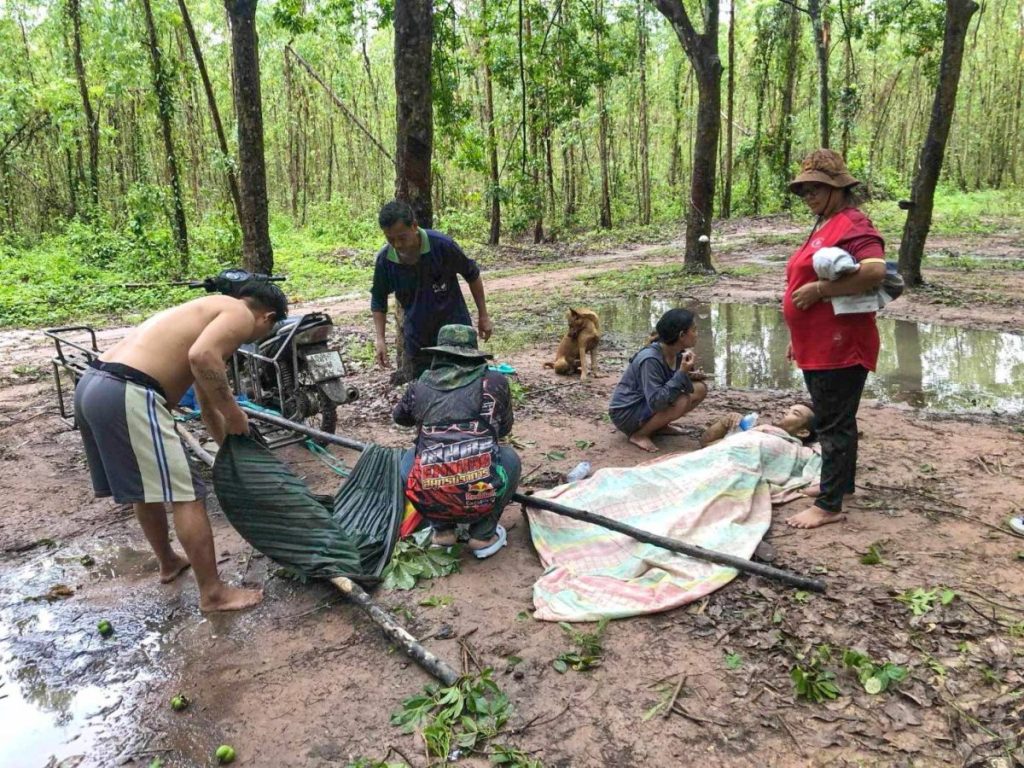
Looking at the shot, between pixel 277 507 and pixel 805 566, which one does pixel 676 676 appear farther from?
pixel 277 507

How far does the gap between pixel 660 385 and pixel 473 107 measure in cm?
1479

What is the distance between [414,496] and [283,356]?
7.68 ft

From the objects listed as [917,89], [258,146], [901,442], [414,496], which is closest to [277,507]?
[414,496]

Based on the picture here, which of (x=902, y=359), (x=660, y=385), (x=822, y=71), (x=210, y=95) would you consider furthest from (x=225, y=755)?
(x=822, y=71)

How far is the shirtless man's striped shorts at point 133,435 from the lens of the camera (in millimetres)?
2969

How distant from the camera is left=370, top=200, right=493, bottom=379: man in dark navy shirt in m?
4.81

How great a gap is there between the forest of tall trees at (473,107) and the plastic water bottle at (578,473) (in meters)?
2.89

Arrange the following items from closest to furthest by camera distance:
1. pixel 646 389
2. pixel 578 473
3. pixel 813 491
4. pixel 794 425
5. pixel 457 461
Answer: pixel 457 461 → pixel 813 491 → pixel 578 473 → pixel 794 425 → pixel 646 389

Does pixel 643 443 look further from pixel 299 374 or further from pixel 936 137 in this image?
pixel 936 137

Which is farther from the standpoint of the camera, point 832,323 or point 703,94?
→ point 703,94

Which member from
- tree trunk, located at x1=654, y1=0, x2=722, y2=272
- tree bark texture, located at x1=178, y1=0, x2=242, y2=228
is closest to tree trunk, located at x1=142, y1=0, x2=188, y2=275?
tree bark texture, located at x1=178, y1=0, x2=242, y2=228

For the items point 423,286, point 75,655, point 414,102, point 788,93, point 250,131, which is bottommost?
point 75,655

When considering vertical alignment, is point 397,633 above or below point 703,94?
below

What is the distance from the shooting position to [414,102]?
583cm
